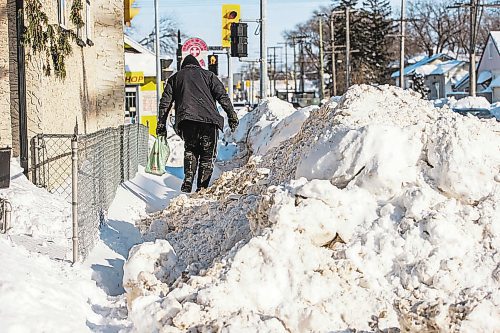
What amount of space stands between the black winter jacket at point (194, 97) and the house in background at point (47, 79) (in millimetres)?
1519

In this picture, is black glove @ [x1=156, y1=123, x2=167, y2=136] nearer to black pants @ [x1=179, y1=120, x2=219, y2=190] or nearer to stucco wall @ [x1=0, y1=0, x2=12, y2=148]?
black pants @ [x1=179, y1=120, x2=219, y2=190]

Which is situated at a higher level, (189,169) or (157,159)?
(189,169)

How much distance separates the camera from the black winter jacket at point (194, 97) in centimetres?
1076

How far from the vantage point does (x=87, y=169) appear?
796 centimetres

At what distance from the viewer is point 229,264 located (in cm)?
566

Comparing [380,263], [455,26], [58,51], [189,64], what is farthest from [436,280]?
[455,26]

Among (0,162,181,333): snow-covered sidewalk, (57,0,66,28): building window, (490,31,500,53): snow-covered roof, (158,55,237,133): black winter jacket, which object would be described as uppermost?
(490,31,500,53): snow-covered roof

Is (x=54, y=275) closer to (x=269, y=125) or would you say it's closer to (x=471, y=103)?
(x=269, y=125)

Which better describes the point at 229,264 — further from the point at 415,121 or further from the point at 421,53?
the point at 421,53

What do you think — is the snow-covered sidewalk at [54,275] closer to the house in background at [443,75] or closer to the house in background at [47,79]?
the house in background at [47,79]

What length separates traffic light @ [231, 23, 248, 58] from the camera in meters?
19.9

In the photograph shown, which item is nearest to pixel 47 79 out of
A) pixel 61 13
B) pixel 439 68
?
pixel 61 13

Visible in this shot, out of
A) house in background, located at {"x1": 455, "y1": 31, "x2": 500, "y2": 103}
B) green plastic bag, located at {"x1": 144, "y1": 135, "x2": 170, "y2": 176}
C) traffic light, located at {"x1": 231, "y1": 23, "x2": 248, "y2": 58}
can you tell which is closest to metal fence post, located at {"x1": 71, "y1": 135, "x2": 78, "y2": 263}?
green plastic bag, located at {"x1": 144, "y1": 135, "x2": 170, "y2": 176}

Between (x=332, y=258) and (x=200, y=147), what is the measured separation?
5.46 m
